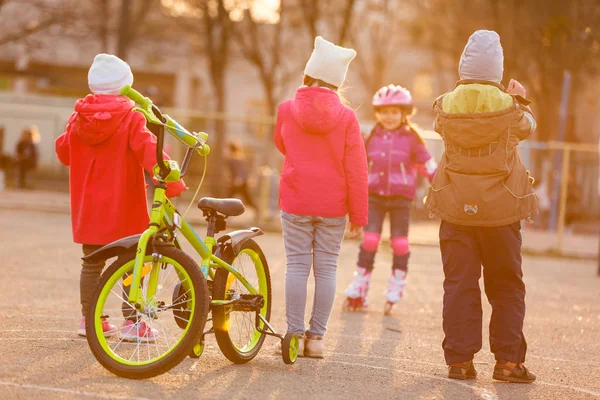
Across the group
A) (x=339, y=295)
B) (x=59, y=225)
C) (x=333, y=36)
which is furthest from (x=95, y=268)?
(x=333, y=36)

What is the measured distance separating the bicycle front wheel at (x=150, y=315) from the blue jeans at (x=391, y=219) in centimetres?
350

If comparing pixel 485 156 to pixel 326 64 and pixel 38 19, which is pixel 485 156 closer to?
pixel 326 64

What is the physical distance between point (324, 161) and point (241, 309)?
103 cm

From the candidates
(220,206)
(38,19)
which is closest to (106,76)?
(220,206)

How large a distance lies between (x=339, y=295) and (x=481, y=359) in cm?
338

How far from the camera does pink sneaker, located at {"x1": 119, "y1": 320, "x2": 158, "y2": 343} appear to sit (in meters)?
5.82

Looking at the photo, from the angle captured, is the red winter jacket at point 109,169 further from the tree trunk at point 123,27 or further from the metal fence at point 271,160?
the tree trunk at point 123,27

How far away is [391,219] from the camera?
9375 mm

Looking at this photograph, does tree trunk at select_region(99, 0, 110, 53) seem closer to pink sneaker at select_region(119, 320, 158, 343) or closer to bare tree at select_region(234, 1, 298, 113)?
bare tree at select_region(234, 1, 298, 113)

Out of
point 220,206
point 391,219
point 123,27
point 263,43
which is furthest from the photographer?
point 263,43

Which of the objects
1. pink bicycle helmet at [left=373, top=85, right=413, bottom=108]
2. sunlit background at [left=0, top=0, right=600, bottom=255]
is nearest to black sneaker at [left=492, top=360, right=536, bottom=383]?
pink bicycle helmet at [left=373, top=85, right=413, bottom=108]

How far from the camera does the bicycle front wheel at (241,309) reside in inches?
238

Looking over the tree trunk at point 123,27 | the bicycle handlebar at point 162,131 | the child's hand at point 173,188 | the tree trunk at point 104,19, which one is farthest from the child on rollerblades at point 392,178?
the tree trunk at point 104,19

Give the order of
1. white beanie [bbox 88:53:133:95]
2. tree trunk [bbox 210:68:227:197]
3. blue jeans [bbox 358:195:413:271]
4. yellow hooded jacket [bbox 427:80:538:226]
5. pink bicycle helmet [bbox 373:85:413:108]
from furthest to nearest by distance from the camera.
→ tree trunk [bbox 210:68:227:197] → blue jeans [bbox 358:195:413:271] → pink bicycle helmet [bbox 373:85:413:108] → white beanie [bbox 88:53:133:95] → yellow hooded jacket [bbox 427:80:538:226]
